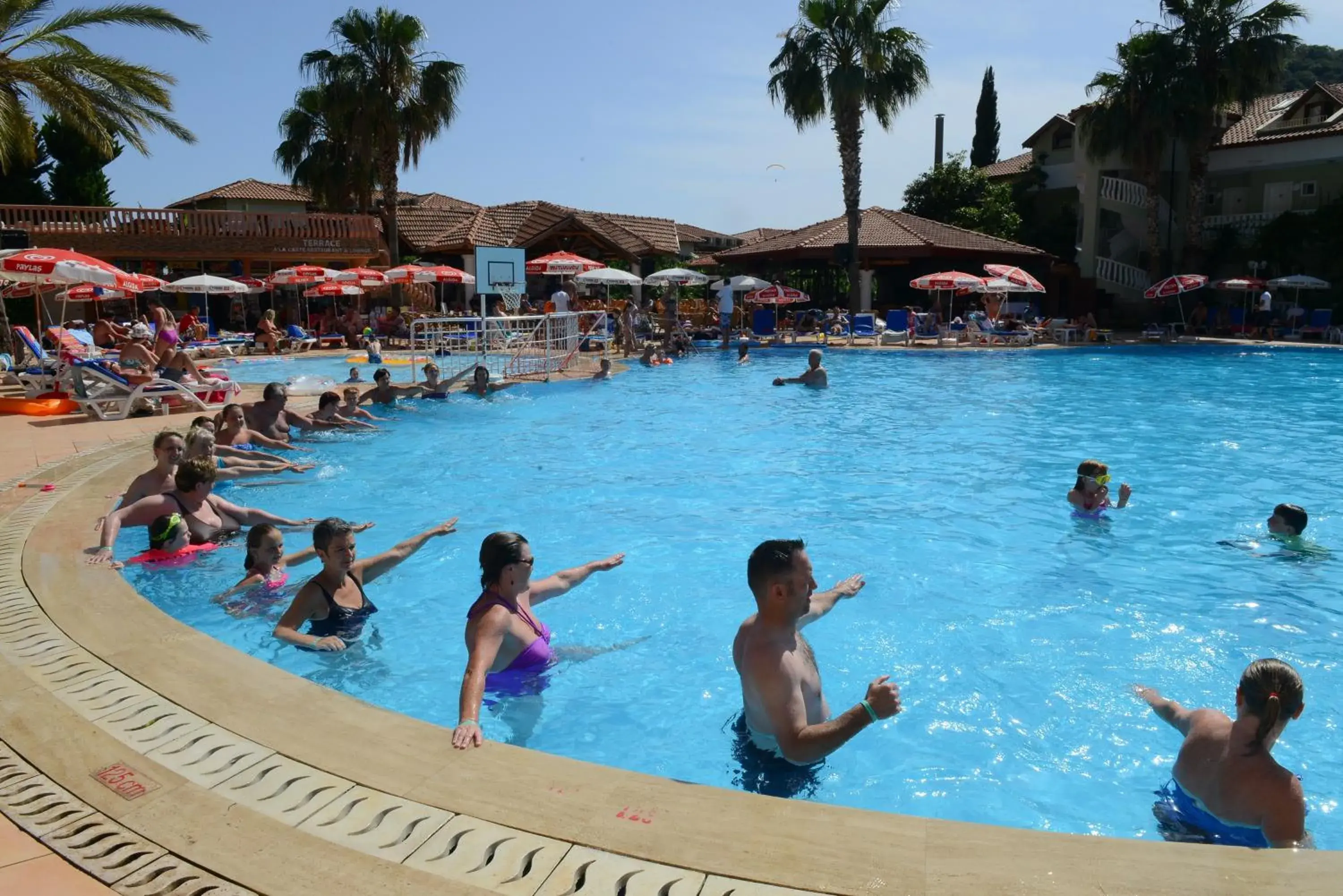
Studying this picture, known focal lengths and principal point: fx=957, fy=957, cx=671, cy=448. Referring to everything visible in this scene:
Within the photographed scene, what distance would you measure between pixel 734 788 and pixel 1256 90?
3295 centimetres

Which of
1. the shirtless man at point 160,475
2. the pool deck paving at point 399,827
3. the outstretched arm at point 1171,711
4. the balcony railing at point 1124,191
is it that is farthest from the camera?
the balcony railing at point 1124,191

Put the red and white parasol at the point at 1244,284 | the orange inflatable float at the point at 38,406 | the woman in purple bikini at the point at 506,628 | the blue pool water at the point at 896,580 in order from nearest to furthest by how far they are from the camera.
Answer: the woman in purple bikini at the point at 506,628
the blue pool water at the point at 896,580
the orange inflatable float at the point at 38,406
the red and white parasol at the point at 1244,284

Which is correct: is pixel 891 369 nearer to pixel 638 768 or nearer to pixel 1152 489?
pixel 1152 489

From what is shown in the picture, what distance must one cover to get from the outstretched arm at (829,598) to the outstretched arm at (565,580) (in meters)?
1.07

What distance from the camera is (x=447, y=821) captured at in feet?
8.95

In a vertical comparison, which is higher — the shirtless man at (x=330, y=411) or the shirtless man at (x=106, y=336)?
the shirtless man at (x=106, y=336)

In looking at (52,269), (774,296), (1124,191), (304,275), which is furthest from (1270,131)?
(52,269)

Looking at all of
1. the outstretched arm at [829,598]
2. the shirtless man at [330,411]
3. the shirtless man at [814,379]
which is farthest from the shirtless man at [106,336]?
the outstretched arm at [829,598]

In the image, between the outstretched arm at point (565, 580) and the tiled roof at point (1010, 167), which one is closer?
the outstretched arm at point (565, 580)

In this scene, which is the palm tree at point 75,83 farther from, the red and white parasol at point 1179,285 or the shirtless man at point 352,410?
the red and white parasol at point 1179,285

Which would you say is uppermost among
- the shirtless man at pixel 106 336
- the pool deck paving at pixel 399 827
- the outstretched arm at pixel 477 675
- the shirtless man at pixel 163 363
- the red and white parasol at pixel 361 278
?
the red and white parasol at pixel 361 278

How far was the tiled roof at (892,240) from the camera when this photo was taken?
3017 centimetres

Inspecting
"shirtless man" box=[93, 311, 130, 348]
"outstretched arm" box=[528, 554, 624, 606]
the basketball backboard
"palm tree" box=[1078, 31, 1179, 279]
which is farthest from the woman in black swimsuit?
"palm tree" box=[1078, 31, 1179, 279]

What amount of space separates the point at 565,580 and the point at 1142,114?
31.0 meters
